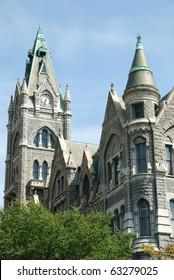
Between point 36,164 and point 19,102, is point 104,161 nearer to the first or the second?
point 36,164

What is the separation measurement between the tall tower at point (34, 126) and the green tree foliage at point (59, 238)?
35957 mm

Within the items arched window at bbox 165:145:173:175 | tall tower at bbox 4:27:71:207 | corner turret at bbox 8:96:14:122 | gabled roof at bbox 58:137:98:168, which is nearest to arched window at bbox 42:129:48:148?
tall tower at bbox 4:27:71:207

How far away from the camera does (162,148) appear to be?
38469mm

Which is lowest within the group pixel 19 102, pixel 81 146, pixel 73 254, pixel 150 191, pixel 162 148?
pixel 73 254

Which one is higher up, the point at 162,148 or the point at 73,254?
the point at 162,148

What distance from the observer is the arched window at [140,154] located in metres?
38.2

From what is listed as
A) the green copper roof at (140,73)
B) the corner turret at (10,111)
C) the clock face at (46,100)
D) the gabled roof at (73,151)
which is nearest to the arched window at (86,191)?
the gabled roof at (73,151)

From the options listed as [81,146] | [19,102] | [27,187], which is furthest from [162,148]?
[19,102]

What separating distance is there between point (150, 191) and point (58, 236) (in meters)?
8.44

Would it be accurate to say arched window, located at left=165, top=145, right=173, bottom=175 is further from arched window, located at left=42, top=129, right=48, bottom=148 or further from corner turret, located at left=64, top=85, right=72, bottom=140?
corner turret, located at left=64, top=85, right=72, bottom=140

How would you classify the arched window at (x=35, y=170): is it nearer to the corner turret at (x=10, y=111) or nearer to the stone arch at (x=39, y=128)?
the stone arch at (x=39, y=128)

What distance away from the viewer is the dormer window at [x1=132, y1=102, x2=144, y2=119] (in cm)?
3953

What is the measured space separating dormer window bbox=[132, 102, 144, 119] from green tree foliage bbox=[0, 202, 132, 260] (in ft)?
28.6

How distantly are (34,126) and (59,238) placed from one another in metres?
45.8
